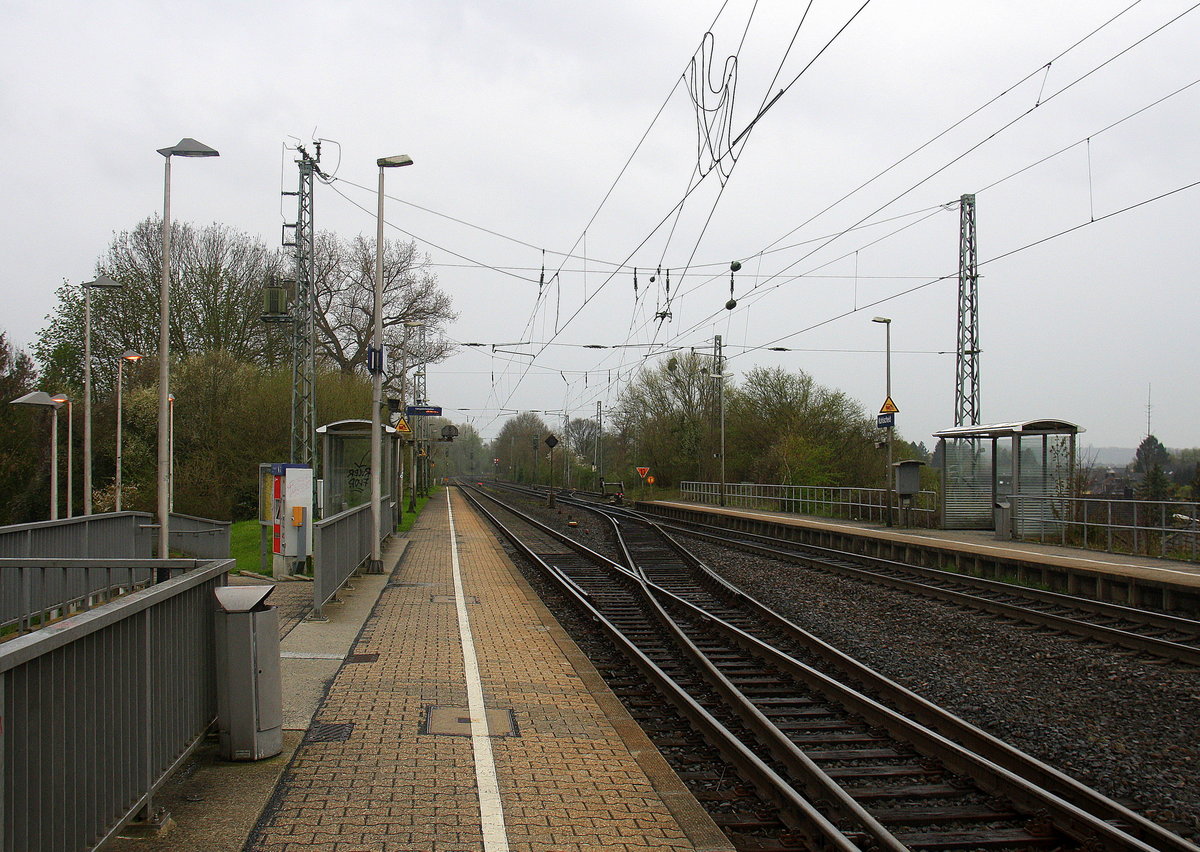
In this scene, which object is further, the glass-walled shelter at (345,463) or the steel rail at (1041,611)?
the glass-walled shelter at (345,463)

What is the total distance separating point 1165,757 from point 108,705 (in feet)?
21.2

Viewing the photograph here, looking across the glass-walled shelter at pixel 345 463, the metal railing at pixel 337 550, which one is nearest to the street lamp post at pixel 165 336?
the metal railing at pixel 337 550

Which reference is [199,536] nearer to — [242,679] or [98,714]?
[242,679]

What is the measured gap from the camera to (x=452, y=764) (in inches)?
227

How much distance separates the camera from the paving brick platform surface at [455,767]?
15.2ft

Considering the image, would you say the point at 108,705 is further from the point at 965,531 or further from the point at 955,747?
the point at 965,531

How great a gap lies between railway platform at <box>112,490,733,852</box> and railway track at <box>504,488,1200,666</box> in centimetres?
587

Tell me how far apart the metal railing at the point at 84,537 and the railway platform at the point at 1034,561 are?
1353cm

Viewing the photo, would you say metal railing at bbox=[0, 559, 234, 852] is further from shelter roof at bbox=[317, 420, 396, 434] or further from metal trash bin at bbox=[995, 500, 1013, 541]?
metal trash bin at bbox=[995, 500, 1013, 541]

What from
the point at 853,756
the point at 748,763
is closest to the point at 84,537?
the point at 748,763

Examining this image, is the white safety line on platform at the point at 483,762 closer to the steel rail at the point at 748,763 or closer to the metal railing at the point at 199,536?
the steel rail at the point at 748,763

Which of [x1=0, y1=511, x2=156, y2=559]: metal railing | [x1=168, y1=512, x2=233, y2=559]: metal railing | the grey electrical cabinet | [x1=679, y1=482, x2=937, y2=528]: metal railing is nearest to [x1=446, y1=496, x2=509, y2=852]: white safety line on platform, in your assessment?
[x1=0, y1=511, x2=156, y2=559]: metal railing

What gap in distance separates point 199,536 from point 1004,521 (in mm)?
16697

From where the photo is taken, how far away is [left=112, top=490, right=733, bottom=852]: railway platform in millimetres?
4605
